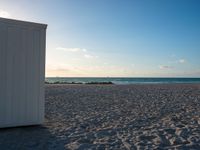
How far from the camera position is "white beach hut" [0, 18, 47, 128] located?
18.2ft

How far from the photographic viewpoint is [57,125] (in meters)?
6.43

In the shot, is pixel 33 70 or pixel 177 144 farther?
pixel 33 70

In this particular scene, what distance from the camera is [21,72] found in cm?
575

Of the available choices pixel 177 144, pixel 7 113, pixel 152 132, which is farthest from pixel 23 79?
pixel 177 144

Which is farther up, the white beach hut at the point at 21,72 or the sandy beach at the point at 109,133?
the white beach hut at the point at 21,72

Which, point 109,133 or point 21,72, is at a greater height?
point 21,72

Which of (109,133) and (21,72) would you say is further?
(21,72)

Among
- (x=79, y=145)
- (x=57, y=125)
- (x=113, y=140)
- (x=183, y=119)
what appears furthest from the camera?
(x=183, y=119)

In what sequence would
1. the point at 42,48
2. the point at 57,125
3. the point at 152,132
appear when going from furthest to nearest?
the point at 57,125 < the point at 42,48 < the point at 152,132

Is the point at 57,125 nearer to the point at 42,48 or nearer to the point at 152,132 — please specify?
the point at 42,48

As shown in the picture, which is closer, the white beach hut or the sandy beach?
the sandy beach

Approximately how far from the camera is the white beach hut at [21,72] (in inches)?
218

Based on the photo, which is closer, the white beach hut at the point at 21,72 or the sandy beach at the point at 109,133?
the sandy beach at the point at 109,133

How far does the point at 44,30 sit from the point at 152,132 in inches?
132
